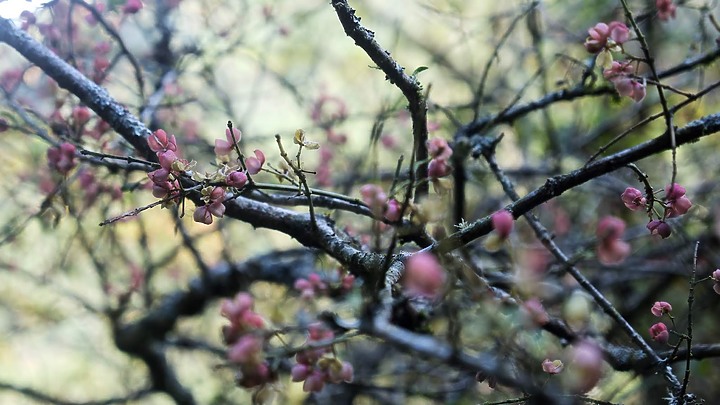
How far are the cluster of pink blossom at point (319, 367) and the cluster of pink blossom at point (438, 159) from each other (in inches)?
11.8

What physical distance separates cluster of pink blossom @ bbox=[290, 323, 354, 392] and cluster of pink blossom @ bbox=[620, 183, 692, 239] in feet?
1.88

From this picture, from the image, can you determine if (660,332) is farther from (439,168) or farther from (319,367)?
(319,367)

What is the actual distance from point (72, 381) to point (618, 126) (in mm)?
3539

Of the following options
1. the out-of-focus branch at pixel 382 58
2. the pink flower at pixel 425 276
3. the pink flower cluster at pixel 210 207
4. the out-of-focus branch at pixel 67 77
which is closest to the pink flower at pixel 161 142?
the pink flower cluster at pixel 210 207

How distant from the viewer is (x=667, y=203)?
1053mm

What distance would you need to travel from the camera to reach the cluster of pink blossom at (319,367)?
0.86 meters

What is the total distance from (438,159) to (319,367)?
1.21 ft

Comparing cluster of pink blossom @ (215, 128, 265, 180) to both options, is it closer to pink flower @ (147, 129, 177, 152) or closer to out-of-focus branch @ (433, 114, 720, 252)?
pink flower @ (147, 129, 177, 152)

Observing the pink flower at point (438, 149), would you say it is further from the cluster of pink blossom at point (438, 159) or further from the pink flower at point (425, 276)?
the pink flower at point (425, 276)

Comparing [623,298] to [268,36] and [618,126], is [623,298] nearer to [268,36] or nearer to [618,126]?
[618,126]

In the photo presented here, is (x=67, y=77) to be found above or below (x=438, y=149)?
above

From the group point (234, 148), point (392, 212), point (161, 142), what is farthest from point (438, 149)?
point (161, 142)

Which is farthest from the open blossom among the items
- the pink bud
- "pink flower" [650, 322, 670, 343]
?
the pink bud

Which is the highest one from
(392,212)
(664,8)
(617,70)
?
(664,8)
